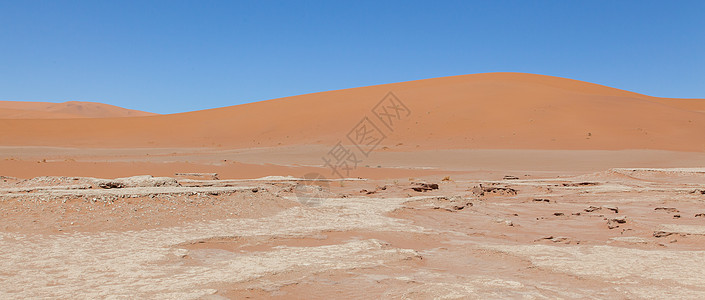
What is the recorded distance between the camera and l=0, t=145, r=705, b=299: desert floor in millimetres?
4676

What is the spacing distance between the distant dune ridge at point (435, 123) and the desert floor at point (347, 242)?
21084 mm

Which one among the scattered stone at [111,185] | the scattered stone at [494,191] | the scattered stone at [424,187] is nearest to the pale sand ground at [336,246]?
the scattered stone at [111,185]

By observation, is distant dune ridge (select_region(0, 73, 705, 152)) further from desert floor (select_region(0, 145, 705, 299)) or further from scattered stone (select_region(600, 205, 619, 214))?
scattered stone (select_region(600, 205, 619, 214))

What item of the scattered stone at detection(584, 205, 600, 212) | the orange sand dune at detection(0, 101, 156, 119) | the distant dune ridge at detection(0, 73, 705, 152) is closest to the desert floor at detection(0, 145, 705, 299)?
the scattered stone at detection(584, 205, 600, 212)

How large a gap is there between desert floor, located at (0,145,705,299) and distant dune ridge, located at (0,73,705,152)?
69.2 ft

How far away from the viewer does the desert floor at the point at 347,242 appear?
15.3 feet

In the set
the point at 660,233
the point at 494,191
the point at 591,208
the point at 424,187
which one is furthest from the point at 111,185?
the point at 660,233

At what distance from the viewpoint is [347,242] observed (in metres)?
6.94

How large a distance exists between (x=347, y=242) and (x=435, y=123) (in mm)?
33153

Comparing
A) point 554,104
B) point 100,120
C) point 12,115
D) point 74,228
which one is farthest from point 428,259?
point 12,115

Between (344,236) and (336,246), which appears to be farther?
(344,236)

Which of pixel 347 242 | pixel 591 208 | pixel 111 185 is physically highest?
pixel 111 185

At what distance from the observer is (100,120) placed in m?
56.3

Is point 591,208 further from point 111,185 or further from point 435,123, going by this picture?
point 435,123
